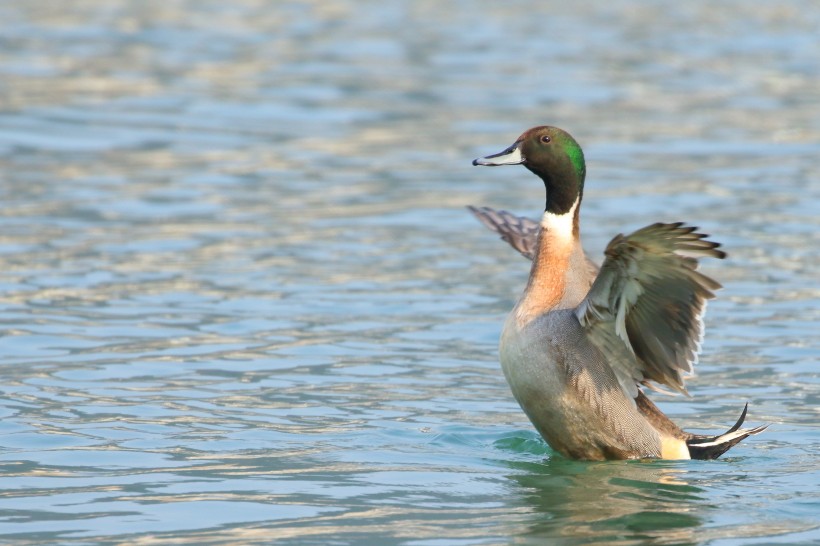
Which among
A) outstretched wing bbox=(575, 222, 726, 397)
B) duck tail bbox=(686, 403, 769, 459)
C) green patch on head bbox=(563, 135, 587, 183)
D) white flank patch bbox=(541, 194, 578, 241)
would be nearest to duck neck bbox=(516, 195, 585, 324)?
white flank patch bbox=(541, 194, 578, 241)

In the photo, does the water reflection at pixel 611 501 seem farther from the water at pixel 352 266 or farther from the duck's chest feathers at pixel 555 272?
the duck's chest feathers at pixel 555 272

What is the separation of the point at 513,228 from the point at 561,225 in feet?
3.96

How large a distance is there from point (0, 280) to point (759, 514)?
21.5ft

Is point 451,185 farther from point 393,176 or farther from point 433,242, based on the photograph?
point 433,242

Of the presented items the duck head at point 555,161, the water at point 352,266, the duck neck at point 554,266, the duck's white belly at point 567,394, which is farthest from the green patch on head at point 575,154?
the water at point 352,266

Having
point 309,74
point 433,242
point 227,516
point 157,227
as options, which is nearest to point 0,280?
point 157,227

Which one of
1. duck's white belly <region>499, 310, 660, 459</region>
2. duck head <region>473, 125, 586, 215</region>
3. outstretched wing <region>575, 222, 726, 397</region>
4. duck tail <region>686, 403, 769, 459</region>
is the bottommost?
duck tail <region>686, 403, 769, 459</region>

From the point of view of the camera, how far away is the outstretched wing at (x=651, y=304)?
6.86m

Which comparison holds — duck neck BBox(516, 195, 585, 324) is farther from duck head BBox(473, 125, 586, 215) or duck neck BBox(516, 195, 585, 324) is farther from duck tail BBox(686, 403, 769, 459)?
duck tail BBox(686, 403, 769, 459)

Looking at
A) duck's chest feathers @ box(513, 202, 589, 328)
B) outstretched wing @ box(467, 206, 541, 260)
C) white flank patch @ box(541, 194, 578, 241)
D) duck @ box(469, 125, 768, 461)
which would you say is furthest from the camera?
outstretched wing @ box(467, 206, 541, 260)

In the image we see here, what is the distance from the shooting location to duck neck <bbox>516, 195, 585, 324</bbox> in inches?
310

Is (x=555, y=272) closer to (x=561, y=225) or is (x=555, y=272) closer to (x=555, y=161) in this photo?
(x=561, y=225)

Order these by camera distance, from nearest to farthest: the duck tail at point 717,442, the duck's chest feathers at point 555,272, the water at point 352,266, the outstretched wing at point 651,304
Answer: the outstretched wing at point 651,304 < the water at point 352,266 < the duck tail at point 717,442 < the duck's chest feathers at point 555,272

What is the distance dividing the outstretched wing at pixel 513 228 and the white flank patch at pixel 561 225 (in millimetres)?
950
